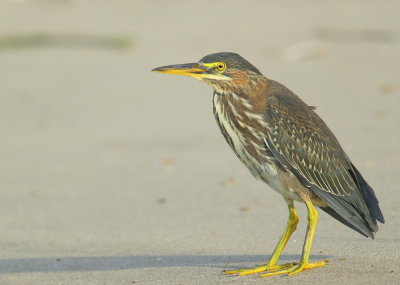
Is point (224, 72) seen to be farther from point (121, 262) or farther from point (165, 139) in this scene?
point (165, 139)

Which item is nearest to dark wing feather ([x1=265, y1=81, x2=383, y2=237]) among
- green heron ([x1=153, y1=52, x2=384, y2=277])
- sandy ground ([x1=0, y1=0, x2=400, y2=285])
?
green heron ([x1=153, y1=52, x2=384, y2=277])

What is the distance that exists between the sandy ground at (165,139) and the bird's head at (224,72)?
1.53 metres

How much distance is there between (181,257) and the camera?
304 inches

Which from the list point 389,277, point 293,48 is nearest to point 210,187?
point 389,277

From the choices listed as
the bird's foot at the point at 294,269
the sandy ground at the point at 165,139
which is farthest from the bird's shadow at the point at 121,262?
the bird's foot at the point at 294,269

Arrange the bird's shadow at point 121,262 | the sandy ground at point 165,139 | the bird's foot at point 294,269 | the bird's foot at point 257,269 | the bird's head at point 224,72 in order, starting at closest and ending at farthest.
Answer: the bird's foot at point 294,269, the bird's foot at point 257,269, the bird's head at point 224,72, the bird's shadow at point 121,262, the sandy ground at point 165,139

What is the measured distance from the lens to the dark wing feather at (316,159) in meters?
6.71

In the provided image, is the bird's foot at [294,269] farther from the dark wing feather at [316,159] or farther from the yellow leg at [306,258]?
the dark wing feather at [316,159]

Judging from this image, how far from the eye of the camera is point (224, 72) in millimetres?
6992

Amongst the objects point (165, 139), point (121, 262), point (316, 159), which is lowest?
A: point (121, 262)

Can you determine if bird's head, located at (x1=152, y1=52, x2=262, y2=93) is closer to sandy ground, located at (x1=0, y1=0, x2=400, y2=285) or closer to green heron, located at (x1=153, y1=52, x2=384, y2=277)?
green heron, located at (x1=153, y1=52, x2=384, y2=277)

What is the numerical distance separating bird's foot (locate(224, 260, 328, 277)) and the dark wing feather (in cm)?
47

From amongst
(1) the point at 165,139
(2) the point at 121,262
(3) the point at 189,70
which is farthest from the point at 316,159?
(1) the point at 165,139

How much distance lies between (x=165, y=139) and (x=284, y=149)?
5.99 m
